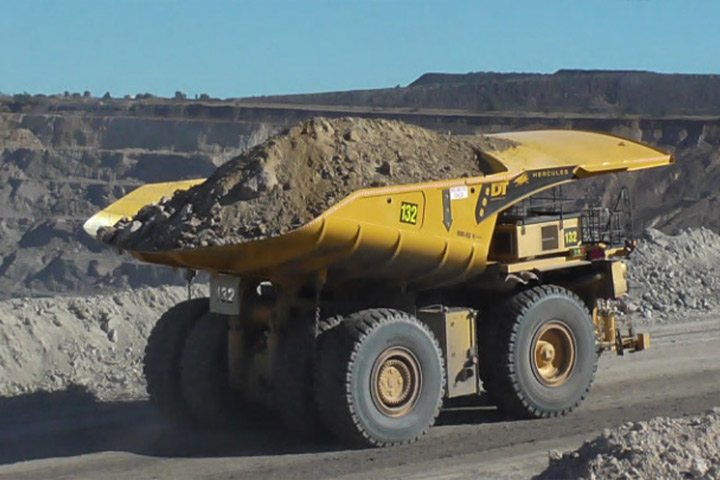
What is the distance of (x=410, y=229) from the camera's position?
1030cm

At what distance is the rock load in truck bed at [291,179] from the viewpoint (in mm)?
9914

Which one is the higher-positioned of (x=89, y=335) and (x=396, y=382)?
(x=89, y=335)

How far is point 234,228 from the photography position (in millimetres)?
9883

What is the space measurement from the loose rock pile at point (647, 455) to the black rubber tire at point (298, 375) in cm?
243

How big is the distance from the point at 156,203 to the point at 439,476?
132 inches

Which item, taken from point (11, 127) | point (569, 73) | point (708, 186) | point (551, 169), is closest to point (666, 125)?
point (708, 186)

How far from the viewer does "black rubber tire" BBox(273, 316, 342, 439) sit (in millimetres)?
10500

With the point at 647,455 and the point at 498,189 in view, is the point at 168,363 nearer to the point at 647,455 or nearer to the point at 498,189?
the point at 498,189

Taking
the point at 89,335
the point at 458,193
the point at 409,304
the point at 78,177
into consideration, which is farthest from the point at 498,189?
the point at 78,177

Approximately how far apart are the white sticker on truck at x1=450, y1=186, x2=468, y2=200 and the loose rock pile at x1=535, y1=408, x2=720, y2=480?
101 inches

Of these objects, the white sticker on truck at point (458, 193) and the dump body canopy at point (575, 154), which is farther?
the dump body canopy at point (575, 154)

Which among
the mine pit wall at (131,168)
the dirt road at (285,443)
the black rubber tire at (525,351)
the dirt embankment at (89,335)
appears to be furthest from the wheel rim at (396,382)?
the mine pit wall at (131,168)

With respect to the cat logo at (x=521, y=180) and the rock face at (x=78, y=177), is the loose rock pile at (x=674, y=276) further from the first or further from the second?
the rock face at (x=78, y=177)

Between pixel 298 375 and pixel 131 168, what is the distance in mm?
39163
